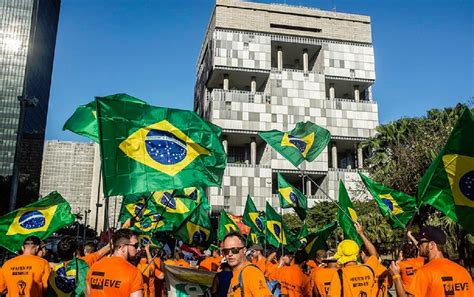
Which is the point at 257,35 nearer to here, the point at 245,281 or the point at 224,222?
the point at 224,222

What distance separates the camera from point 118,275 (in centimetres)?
471

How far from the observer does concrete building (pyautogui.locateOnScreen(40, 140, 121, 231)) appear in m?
159

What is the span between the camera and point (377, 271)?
590 cm

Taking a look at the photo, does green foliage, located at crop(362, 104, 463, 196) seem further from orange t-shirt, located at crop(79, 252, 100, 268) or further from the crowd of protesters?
orange t-shirt, located at crop(79, 252, 100, 268)

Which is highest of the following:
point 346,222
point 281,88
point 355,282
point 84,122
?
point 281,88

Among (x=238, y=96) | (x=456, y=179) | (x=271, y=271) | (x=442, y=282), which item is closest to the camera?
(x=442, y=282)

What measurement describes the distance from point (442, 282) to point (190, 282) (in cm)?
368

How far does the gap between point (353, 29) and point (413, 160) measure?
46.2 metres

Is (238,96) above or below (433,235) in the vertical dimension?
above

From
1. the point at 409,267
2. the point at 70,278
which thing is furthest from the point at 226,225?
the point at 409,267

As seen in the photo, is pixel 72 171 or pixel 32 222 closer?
pixel 32 222

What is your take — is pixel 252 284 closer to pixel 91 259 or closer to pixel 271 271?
pixel 91 259

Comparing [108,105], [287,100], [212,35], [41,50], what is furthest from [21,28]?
Result: [108,105]

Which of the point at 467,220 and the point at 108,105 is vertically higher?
the point at 108,105
